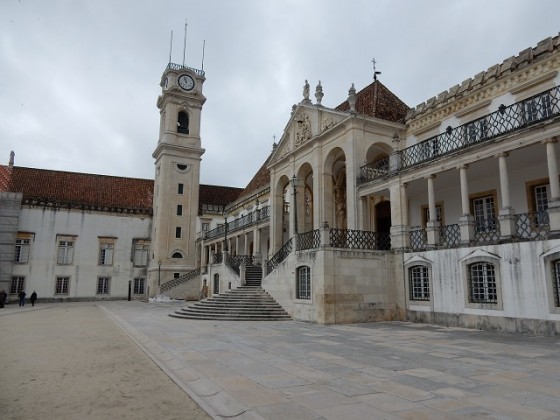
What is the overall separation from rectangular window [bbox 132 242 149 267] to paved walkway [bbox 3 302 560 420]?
29.9 meters

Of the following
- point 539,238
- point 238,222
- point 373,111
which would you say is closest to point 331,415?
point 539,238

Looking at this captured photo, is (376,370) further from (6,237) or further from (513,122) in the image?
(6,237)

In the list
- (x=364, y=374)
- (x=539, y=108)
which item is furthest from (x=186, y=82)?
(x=364, y=374)

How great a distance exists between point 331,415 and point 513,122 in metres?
12.5

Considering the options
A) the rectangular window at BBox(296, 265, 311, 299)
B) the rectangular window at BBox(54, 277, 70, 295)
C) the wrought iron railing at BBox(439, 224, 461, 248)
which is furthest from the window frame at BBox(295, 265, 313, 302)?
→ the rectangular window at BBox(54, 277, 70, 295)

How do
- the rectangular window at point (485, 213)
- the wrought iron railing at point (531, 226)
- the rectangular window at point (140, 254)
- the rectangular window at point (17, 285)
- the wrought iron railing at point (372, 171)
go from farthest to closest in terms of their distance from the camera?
the rectangular window at point (140, 254) → the rectangular window at point (17, 285) → the wrought iron railing at point (372, 171) → the rectangular window at point (485, 213) → the wrought iron railing at point (531, 226)

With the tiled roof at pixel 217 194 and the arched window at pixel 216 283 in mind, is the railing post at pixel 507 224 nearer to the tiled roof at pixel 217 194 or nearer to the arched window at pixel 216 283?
the arched window at pixel 216 283

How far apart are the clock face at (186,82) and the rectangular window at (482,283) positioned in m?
35.4

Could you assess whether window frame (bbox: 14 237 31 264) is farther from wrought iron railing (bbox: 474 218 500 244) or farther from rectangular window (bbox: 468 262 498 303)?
rectangular window (bbox: 468 262 498 303)

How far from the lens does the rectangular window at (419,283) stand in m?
15.7

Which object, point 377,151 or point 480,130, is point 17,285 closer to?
point 377,151

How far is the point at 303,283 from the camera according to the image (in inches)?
673

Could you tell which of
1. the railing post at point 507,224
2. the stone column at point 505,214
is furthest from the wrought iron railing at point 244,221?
the railing post at point 507,224

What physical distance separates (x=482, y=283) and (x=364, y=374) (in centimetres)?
839
